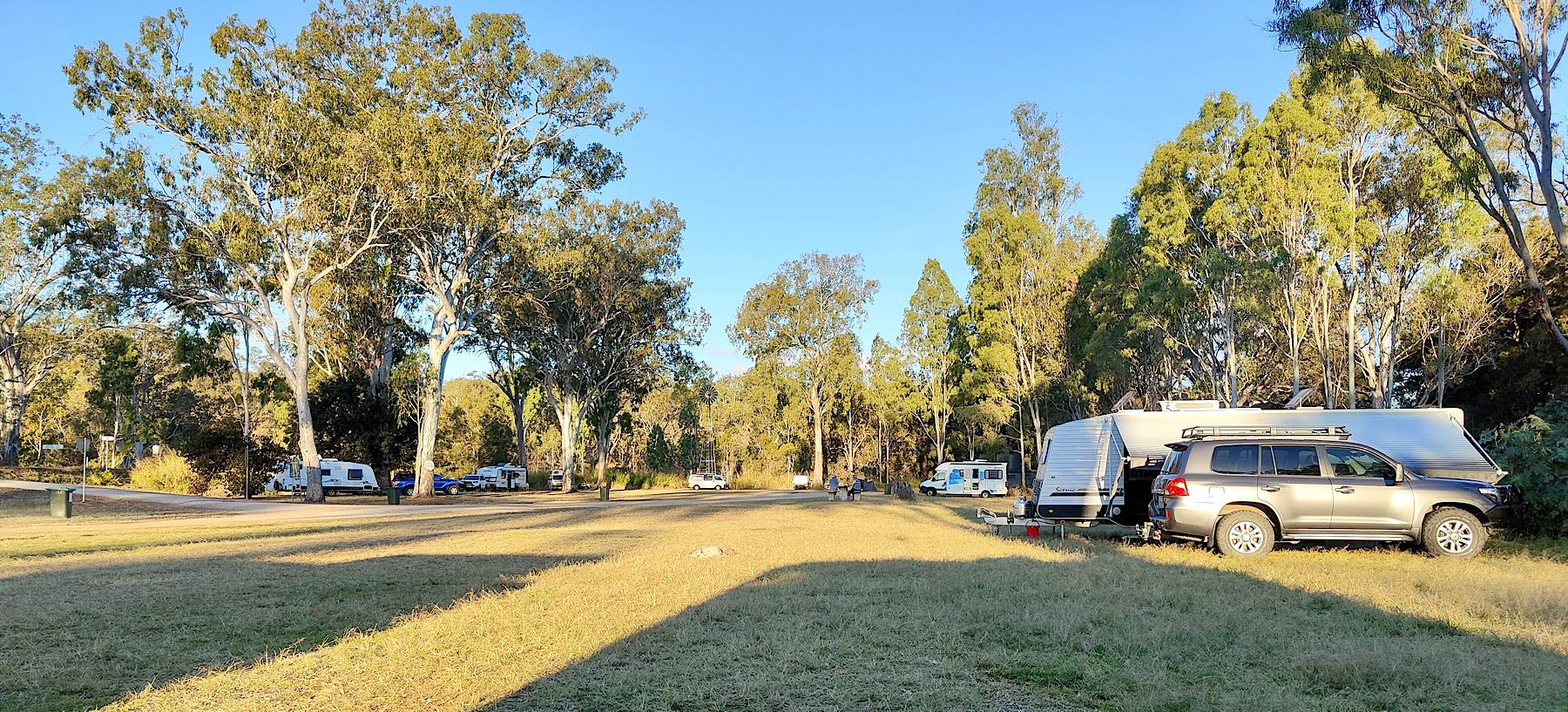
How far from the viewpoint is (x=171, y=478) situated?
39.0m

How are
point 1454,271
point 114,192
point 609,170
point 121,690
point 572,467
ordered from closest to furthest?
point 121,690 → point 1454,271 → point 114,192 → point 609,170 → point 572,467

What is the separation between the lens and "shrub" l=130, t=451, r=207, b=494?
3760 cm

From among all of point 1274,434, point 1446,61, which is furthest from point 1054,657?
point 1446,61

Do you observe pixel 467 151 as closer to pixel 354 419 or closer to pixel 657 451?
pixel 354 419

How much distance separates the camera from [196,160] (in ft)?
104

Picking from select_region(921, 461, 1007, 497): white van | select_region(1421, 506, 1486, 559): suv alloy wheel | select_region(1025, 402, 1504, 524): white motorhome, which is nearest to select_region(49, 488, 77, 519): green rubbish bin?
select_region(1025, 402, 1504, 524): white motorhome

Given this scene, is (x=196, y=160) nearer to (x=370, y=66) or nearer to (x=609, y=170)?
(x=370, y=66)

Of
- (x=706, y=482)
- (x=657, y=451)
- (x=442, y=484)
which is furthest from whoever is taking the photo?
(x=657, y=451)

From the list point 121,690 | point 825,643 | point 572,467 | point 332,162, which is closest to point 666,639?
point 825,643

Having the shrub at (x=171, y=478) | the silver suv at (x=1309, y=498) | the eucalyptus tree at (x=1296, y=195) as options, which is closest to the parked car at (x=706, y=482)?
the shrub at (x=171, y=478)

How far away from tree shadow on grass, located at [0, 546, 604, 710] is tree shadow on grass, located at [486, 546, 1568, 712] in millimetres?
2849

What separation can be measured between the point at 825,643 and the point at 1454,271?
81.0 ft

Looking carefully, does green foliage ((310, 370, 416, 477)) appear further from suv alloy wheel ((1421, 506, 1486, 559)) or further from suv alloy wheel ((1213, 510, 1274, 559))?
suv alloy wheel ((1421, 506, 1486, 559))

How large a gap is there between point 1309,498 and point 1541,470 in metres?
3.52
